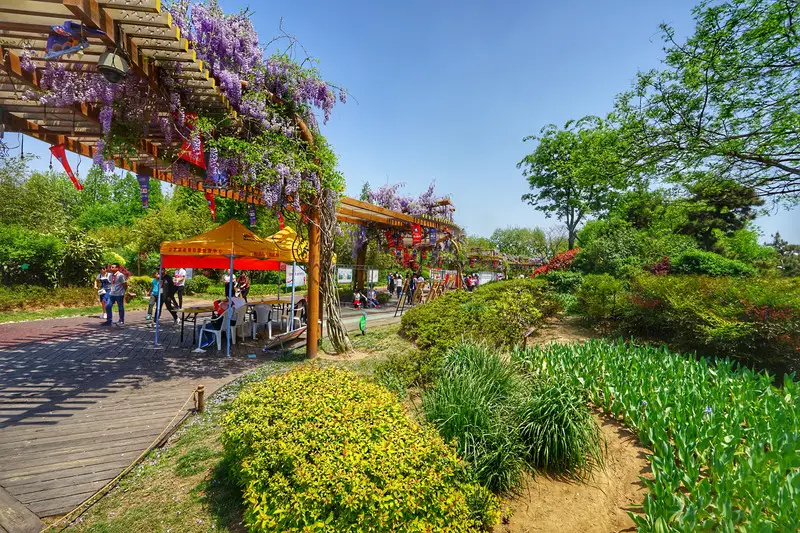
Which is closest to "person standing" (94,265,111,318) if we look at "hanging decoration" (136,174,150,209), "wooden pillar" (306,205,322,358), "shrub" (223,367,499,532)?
"hanging decoration" (136,174,150,209)

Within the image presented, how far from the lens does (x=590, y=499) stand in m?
3.02

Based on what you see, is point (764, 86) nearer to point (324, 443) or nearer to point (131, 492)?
point (324, 443)

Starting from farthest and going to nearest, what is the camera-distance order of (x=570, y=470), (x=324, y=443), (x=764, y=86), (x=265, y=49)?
(x=764, y=86)
(x=265, y=49)
(x=570, y=470)
(x=324, y=443)

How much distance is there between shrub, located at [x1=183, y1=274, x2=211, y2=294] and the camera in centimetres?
1832

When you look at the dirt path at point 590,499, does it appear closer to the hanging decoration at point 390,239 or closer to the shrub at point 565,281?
the shrub at point 565,281

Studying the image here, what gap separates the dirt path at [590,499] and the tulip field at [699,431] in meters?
0.20

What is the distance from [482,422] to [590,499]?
1.05 meters

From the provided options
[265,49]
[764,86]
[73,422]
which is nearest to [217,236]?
Result: [265,49]

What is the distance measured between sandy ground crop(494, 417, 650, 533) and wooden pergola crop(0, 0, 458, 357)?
201 inches

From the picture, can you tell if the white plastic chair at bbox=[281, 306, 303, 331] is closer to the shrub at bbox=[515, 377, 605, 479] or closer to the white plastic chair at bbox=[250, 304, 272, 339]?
the white plastic chair at bbox=[250, 304, 272, 339]

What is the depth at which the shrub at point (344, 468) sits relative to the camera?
1.98m

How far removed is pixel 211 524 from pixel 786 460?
4.03 metres

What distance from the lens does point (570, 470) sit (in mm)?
3301

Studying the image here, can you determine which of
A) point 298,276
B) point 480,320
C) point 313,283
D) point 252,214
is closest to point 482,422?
point 480,320
